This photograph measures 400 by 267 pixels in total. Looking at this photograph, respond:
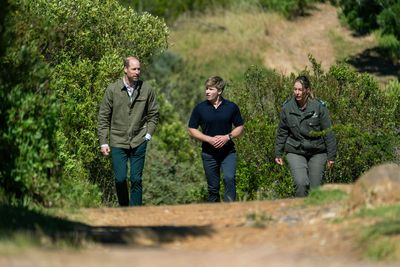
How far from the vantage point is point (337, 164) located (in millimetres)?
18812

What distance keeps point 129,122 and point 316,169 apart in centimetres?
228

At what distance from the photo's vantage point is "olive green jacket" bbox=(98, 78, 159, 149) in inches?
529

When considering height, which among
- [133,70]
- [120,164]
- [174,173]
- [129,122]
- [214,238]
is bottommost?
[174,173]

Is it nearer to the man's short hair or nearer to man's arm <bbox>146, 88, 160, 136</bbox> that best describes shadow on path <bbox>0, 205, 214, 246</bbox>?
man's arm <bbox>146, 88, 160, 136</bbox>

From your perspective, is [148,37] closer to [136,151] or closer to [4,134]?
[136,151]

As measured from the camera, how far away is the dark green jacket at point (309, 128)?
13.2 metres

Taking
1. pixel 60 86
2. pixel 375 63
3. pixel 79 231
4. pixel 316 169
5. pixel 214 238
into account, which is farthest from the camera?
pixel 375 63

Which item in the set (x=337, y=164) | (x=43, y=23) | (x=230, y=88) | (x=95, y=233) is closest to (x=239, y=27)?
(x=230, y=88)

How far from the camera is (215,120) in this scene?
43.6 feet

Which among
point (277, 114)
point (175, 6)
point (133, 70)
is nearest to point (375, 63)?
point (175, 6)

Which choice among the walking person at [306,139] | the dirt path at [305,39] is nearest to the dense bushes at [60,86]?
the walking person at [306,139]

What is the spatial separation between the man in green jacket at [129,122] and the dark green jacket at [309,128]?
164cm

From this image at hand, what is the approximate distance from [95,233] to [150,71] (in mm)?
33532

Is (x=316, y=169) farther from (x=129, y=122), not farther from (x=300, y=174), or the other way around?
(x=129, y=122)
